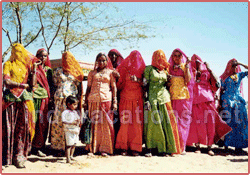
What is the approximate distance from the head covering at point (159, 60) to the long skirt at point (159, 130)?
0.83 meters

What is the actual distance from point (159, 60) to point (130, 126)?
5.04 ft

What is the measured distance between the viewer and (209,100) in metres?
5.44

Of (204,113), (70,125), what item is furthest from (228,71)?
(70,125)

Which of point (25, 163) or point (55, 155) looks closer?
point (25, 163)

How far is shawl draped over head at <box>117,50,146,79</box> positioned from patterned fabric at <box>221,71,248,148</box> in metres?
2.21

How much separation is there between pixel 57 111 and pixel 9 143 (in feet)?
3.45

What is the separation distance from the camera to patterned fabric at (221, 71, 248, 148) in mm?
5555

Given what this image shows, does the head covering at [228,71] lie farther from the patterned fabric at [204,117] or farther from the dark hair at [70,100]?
the dark hair at [70,100]

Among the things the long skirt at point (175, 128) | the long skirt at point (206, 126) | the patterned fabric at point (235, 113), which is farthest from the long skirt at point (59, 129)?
the patterned fabric at point (235, 113)

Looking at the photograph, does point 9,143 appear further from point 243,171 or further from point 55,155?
point 243,171

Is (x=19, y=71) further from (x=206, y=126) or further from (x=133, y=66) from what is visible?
(x=206, y=126)

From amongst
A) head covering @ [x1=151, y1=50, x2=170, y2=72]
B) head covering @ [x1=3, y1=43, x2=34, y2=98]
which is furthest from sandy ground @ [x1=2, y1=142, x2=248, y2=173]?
head covering @ [x1=151, y1=50, x2=170, y2=72]

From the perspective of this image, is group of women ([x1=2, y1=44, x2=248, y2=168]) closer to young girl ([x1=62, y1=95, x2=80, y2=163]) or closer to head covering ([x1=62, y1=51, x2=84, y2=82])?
head covering ([x1=62, y1=51, x2=84, y2=82])

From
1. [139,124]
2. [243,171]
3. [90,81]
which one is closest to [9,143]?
[90,81]
